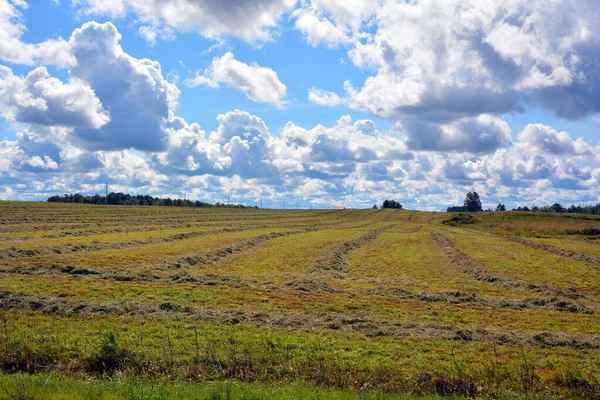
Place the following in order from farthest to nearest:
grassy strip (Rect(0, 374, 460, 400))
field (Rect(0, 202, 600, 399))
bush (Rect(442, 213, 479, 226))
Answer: bush (Rect(442, 213, 479, 226))
field (Rect(0, 202, 600, 399))
grassy strip (Rect(0, 374, 460, 400))

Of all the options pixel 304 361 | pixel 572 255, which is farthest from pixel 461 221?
pixel 304 361

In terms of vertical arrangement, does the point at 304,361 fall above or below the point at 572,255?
above

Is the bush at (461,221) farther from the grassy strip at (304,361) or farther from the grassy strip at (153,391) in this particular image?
the grassy strip at (153,391)

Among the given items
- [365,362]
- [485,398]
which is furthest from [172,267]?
[485,398]

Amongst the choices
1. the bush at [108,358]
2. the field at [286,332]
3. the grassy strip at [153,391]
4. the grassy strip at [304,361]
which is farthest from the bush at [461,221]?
the bush at [108,358]

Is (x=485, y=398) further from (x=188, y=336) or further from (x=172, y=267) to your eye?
(x=172, y=267)

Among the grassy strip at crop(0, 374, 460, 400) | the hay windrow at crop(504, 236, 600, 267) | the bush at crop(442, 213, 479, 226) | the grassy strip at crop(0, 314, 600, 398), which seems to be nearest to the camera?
the grassy strip at crop(0, 374, 460, 400)

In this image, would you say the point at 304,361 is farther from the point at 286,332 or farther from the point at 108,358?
the point at 108,358

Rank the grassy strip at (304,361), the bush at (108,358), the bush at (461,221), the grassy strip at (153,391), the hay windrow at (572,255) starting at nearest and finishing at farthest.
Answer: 1. the grassy strip at (153,391)
2. the grassy strip at (304,361)
3. the bush at (108,358)
4. the hay windrow at (572,255)
5. the bush at (461,221)

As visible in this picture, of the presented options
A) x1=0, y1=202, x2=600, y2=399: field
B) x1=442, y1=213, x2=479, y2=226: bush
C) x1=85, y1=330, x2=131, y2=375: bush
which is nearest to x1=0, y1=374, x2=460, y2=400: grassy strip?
x1=0, y1=202, x2=600, y2=399: field

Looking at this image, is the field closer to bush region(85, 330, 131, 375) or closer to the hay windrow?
bush region(85, 330, 131, 375)

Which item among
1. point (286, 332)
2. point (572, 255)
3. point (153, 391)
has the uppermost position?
point (153, 391)

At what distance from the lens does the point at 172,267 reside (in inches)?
1251

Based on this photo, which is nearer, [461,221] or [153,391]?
[153,391]
